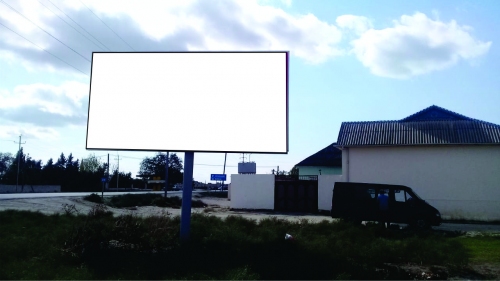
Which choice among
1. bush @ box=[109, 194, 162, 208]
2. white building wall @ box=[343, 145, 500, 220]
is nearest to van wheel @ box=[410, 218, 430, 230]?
white building wall @ box=[343, 145, 500, 220]

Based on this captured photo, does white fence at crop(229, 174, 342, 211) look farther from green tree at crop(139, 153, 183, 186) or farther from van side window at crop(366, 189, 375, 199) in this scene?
green tree at crop(139, 153, 183, 186)

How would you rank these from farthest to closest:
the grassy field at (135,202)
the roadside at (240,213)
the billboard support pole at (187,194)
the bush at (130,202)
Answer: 1. the grassy field at (135,202)
2. the bush at (130,202)
3. the roadside at (240,213)
4. the billboard support pole at (187,194)

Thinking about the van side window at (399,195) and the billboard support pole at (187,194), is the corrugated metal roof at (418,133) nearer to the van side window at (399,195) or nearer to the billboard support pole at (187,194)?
the van side window at (399,195)

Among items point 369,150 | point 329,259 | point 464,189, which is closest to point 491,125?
point 464,189

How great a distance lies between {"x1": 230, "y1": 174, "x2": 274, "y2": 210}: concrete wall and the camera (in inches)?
1135

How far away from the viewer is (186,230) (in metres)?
11.6

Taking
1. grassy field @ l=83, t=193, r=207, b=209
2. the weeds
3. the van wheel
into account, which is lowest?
grassy field @ l=83, t=193, r=207, b=209

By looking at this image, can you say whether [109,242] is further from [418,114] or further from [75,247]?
[418,114]

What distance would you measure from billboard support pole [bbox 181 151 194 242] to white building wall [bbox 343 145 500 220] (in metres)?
15.9

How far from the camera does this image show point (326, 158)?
171 feet

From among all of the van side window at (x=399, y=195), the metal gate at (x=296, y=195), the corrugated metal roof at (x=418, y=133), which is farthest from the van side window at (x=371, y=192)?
the metal gate at (x=296, y=195)

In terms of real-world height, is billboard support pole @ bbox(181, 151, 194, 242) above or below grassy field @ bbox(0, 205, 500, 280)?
above

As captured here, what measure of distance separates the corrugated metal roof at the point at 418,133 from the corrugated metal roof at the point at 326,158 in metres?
22.9

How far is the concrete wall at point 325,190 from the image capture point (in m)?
27.1
